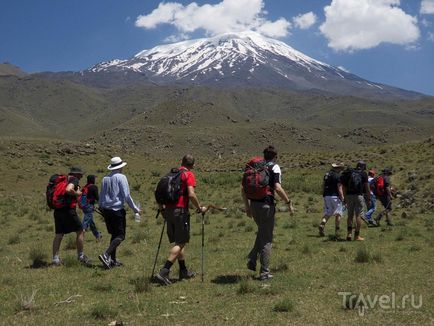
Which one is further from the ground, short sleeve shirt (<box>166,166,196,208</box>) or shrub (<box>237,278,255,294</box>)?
short sleeve shirt (<box>166,166,196,208</box>)

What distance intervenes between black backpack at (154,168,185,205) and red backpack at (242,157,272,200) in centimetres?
106

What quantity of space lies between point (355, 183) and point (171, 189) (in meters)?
5.83

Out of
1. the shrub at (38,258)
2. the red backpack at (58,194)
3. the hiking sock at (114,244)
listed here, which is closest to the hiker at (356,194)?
the hiking sock at (114,244)

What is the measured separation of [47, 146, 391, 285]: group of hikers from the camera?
7.91 metres

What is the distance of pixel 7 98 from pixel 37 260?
18318 centimetres

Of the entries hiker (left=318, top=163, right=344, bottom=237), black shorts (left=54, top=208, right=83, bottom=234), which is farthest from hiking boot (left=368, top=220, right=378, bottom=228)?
black shorts (left=54, top=208, right=83, bottom=234)

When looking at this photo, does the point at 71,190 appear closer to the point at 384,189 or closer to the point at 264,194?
the point at 264,194

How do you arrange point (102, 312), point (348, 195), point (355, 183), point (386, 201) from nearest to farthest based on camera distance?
point (102, 312) < point (355, 183) < point (348, 195) < point (386, 201)

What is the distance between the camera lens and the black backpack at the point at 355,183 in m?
12.0

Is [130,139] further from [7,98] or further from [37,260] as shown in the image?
[7,98]

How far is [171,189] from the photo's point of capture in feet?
25.8

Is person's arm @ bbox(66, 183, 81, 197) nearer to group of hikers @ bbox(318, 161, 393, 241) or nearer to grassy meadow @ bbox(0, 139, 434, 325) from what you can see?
grassy meadow @ bbox(0, 139, 434, 325)

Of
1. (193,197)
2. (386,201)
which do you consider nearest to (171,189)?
(193,197)

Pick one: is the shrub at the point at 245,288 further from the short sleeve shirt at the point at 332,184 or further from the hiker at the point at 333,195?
the short sleeve shirt at the point at 332,184
